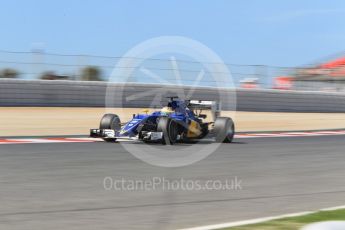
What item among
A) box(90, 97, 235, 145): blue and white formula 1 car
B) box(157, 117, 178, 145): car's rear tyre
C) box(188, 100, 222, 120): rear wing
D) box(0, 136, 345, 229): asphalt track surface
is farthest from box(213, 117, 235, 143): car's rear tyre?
box(0, 136, 345, 229): asphalt track surface

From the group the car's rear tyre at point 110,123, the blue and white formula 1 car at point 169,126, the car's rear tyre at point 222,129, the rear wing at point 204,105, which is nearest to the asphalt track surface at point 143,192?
the blue and white formula 1 car at point 169,126

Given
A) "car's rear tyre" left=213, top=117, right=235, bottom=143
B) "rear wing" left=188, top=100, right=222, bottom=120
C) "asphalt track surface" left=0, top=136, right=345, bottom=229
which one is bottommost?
"asphalt track surface" left=0, top=136, right=345, bottom=229

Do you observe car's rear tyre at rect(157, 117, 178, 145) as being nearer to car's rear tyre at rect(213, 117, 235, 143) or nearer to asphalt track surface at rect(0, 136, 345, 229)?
asphalt track surface at rect(0, 136, 345, 229)

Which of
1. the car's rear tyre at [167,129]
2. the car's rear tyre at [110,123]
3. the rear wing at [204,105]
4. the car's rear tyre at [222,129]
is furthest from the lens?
the rear wing at [204,105]

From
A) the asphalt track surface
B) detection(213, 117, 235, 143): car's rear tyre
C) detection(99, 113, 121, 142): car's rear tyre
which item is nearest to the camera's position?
the asphalt track surface

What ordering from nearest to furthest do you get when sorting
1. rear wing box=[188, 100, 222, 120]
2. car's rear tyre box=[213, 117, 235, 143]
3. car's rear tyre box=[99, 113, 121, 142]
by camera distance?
car's rear tyre box=[99, 113, 121, 142] < car's rear tyre box=[213, 117, 235, 143] < rear wing box=[188, 100, 222, 120]

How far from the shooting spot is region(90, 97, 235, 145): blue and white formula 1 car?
12047 mm

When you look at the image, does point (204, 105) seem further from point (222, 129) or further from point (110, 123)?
point (110, 123)

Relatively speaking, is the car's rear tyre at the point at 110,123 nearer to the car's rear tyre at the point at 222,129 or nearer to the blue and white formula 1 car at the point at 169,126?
the blue and white formula 1 car at the point at 169,126

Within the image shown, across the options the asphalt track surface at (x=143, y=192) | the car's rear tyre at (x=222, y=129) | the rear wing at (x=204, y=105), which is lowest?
the asphalt track surface at (x=143, y=192)

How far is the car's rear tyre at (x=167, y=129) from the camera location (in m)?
12.0

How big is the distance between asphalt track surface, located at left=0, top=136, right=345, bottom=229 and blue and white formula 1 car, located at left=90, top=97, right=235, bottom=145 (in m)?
0.70

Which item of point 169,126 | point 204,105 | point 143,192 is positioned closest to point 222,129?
point 204,105

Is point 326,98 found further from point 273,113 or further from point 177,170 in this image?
point 177,170
